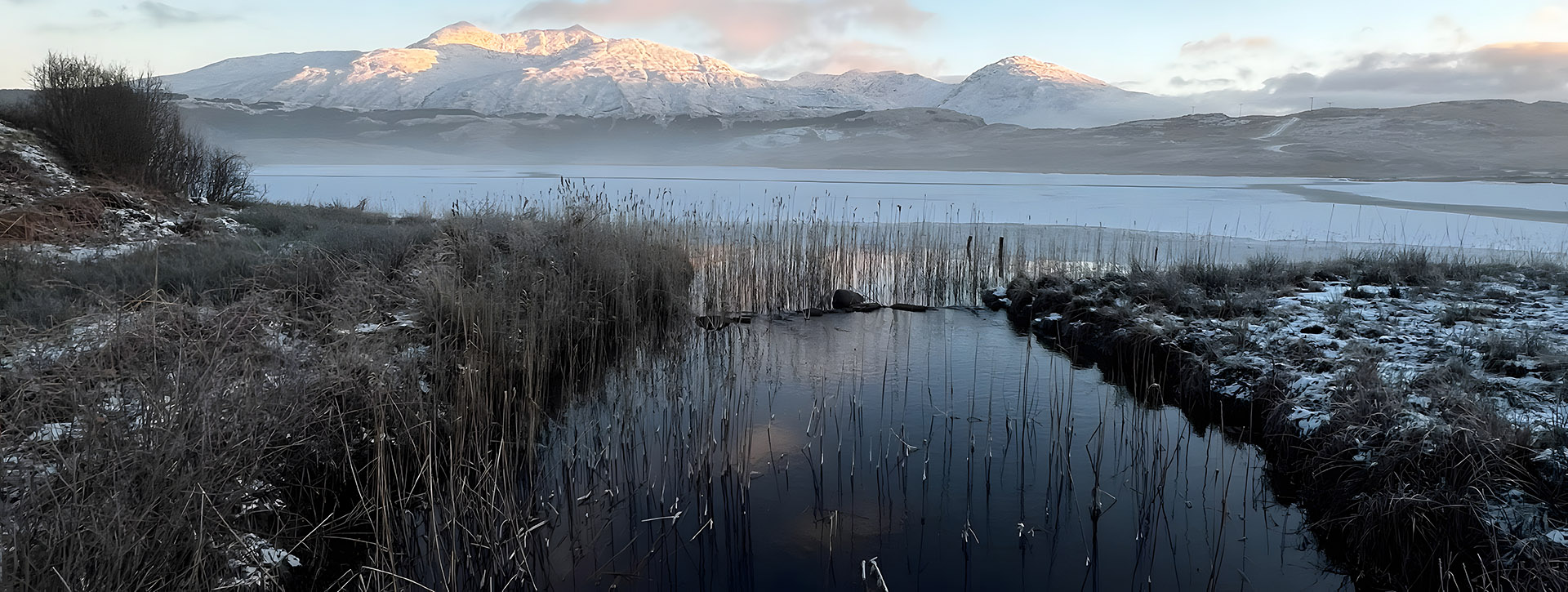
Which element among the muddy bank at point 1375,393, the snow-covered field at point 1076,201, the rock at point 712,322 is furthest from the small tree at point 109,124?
the muddy bank at point 1375,393

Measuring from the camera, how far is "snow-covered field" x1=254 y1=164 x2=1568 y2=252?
13.4m

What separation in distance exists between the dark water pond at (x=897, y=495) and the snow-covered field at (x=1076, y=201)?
184 inches

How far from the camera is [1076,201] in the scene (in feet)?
67.8

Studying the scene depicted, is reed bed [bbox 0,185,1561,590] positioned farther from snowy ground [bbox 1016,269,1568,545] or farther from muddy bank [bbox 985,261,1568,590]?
snowy ground [bbox 1016,269,1568,545]

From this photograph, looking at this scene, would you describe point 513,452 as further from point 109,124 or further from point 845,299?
point 109,124

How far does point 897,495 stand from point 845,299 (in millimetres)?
4245

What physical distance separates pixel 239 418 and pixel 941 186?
85.0ft

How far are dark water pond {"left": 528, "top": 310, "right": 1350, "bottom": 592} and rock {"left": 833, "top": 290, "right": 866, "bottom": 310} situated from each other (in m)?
2.52

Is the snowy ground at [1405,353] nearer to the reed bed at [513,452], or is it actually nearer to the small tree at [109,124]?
the reed bed at [513,452]

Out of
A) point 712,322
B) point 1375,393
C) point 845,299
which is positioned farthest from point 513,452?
point 845,299

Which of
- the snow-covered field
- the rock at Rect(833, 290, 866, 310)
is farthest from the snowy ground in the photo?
the snow-covered field

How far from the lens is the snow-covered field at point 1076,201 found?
13422 millimetres

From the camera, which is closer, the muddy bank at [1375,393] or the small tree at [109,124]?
the muddy bank at [1375,393]

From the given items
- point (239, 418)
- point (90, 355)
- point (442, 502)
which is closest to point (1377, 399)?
point (442, 502)
